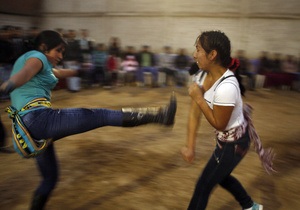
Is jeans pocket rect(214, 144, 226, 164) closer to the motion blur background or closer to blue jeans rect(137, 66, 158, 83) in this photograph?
blue jeans rect(137, 66, 158, 83)

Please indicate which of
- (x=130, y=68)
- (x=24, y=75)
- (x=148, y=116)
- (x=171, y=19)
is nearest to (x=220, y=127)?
(x=148, y=116)

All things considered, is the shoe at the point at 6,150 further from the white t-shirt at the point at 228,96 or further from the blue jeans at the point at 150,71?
the blue jeans at the point at 150,71

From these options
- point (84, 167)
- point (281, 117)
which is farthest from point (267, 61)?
point (84, 167)

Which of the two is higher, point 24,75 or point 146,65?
point 24,75

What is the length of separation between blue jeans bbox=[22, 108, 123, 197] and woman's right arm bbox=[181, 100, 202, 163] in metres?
0.54

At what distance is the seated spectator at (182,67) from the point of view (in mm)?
10195

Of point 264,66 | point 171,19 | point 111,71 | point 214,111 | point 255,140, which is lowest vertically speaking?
point 111,71

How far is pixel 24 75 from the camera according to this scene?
1.81 metres

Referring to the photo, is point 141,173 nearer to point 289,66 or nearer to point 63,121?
point 63,121

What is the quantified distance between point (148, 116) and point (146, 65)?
8532mm

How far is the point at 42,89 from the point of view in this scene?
208 cm

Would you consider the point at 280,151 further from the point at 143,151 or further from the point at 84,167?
the point at 84,167

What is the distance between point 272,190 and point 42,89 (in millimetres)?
2762

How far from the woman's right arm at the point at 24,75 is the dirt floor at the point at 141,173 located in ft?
5.08
